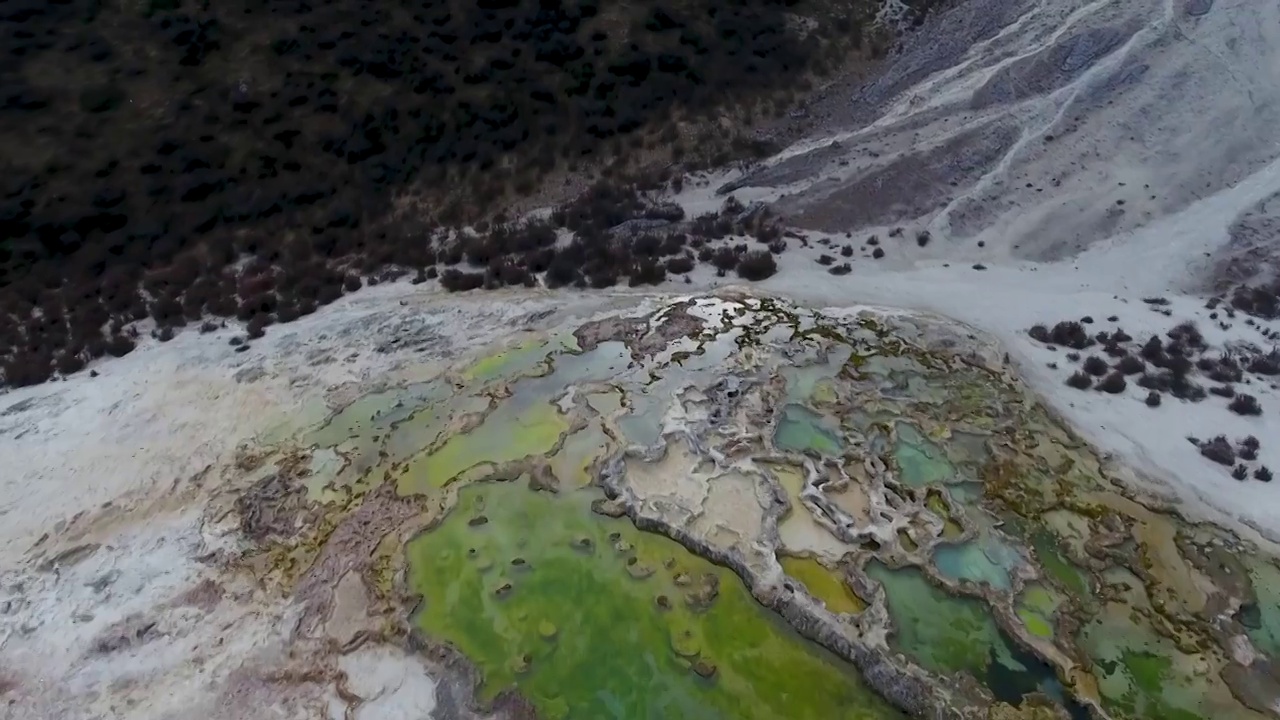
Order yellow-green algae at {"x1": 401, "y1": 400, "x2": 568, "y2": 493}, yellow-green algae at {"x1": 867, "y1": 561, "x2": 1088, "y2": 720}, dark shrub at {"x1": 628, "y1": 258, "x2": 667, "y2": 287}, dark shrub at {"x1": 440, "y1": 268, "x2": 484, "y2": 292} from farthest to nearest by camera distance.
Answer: dark shrub at {"x1": 628, "y1": 258, "x2": 667, "y2": 287}
dark shrub at {"x1": 440, "y1": 268, "x2": 484, "y2": 292}
yellow-green algae at {"x1": 401, "y1": 400, "x2": 568, "y2": 493}
yellow-green algae at {"x1": 867, "y1": 561, "x2": 1088, "y2": 720}

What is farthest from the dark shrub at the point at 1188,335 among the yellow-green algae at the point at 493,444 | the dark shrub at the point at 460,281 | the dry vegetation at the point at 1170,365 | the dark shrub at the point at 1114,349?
the dark shrub at the point at 460,281

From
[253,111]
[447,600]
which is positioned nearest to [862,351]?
[447,600]

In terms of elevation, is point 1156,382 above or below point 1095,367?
below

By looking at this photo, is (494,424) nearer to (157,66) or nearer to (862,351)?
(862,351)

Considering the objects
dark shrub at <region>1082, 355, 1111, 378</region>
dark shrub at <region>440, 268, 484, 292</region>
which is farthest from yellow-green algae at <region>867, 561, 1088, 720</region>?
dark shrub at <region>440, 268, 484, 292</region>

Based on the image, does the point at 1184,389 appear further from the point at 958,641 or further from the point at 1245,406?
the point at 958,641

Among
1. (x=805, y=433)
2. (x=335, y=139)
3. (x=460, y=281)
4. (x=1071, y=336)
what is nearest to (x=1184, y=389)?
(x=1071, y=336)

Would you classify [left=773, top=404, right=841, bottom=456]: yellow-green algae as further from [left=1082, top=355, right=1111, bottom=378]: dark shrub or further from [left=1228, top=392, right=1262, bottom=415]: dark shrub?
[left=1228, top=392, right=1262, bottom=415]: dark shrub
